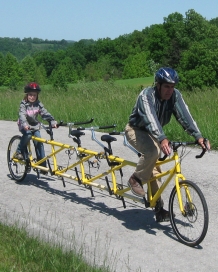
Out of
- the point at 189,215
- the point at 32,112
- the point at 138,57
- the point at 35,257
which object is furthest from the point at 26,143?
the point at 138,57

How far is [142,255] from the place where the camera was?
5258 millimetres

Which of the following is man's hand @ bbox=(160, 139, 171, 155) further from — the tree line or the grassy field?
the tree line

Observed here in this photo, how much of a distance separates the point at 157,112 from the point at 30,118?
3.10m

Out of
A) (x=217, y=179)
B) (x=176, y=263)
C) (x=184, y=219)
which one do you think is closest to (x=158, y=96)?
(x=184, y=219)

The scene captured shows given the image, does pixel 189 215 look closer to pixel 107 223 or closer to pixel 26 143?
pixel 107 223

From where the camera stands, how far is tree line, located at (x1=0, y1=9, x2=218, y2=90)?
6600 centimetres

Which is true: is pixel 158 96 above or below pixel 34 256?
above

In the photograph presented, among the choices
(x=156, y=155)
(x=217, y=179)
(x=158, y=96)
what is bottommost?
(x=217, y=179)

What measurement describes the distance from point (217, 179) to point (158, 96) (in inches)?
114

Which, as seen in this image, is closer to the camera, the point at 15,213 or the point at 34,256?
the point at 34,256

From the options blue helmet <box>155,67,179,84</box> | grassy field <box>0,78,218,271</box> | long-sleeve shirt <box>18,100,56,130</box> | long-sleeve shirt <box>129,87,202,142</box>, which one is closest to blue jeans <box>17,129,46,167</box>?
long-sleeve shirt <box>18,100,56,130</box>

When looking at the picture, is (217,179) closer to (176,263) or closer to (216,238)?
(216,238)

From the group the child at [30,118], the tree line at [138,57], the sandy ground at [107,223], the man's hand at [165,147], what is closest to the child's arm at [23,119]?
the child at [30,118]

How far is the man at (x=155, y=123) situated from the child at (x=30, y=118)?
7.84 feet
